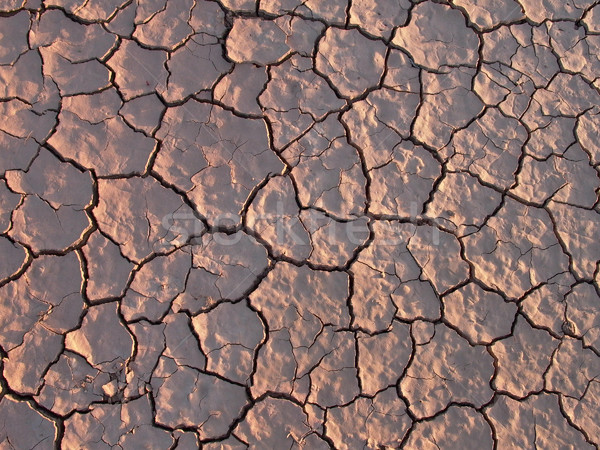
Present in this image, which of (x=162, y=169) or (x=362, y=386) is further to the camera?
(x=162, y=169)

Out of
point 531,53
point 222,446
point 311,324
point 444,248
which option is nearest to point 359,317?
point 311,324

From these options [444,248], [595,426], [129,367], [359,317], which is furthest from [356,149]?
[595,426]

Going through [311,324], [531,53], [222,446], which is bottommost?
[222,446]

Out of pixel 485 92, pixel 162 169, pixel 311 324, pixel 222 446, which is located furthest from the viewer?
pixel 485 92

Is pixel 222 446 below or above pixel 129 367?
below

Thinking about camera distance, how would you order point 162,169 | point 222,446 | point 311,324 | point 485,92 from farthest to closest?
1. point 485,92
2. point 162,169
3. point 311,324
4. point 222,446

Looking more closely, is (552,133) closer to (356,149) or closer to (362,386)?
(356,149)

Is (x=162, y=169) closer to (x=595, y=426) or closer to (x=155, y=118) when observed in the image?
(x=155, y=118)
